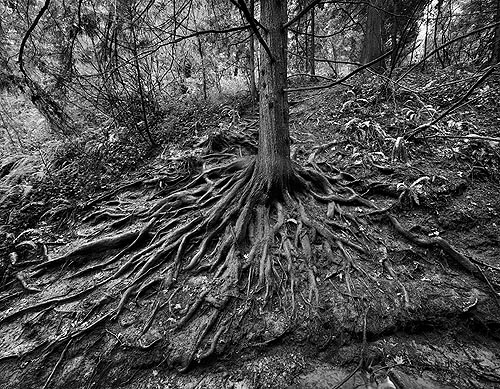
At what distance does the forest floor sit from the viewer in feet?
8.57

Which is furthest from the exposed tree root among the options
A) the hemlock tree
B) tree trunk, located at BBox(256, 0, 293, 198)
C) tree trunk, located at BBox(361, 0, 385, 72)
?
tree trunk, located at BBox(361, 0, 385, 72)

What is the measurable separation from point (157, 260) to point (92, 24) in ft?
12.8

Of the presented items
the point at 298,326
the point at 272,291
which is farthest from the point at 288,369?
the point at 272,291

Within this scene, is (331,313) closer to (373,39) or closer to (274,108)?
(274,108)

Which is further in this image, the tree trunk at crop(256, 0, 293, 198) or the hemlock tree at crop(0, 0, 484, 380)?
the tree trunk at crop(256, 0, 293, 198)

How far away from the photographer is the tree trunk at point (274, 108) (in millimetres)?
3604

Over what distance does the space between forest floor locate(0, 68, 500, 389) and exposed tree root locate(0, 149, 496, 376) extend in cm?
5

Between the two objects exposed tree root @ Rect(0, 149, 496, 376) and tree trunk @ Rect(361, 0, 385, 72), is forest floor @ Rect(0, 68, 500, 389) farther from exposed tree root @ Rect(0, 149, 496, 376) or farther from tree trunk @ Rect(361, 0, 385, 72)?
tree trunk @ Rect(361, 0, 385, 72)

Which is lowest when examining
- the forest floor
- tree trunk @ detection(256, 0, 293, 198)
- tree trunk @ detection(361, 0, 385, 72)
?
the forest floor

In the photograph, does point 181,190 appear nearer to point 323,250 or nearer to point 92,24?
point 323,250

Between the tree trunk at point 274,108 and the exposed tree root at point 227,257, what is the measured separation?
Result: 6.9 inches

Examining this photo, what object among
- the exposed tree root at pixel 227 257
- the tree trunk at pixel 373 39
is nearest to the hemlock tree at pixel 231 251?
the exposed tree root at pixel 227 257

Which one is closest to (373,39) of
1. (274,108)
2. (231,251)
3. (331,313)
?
(274,108)

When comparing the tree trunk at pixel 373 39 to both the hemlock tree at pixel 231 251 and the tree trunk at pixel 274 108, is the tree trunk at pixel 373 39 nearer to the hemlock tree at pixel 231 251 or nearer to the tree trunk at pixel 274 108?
the hemlock tree at pixel 231 251
